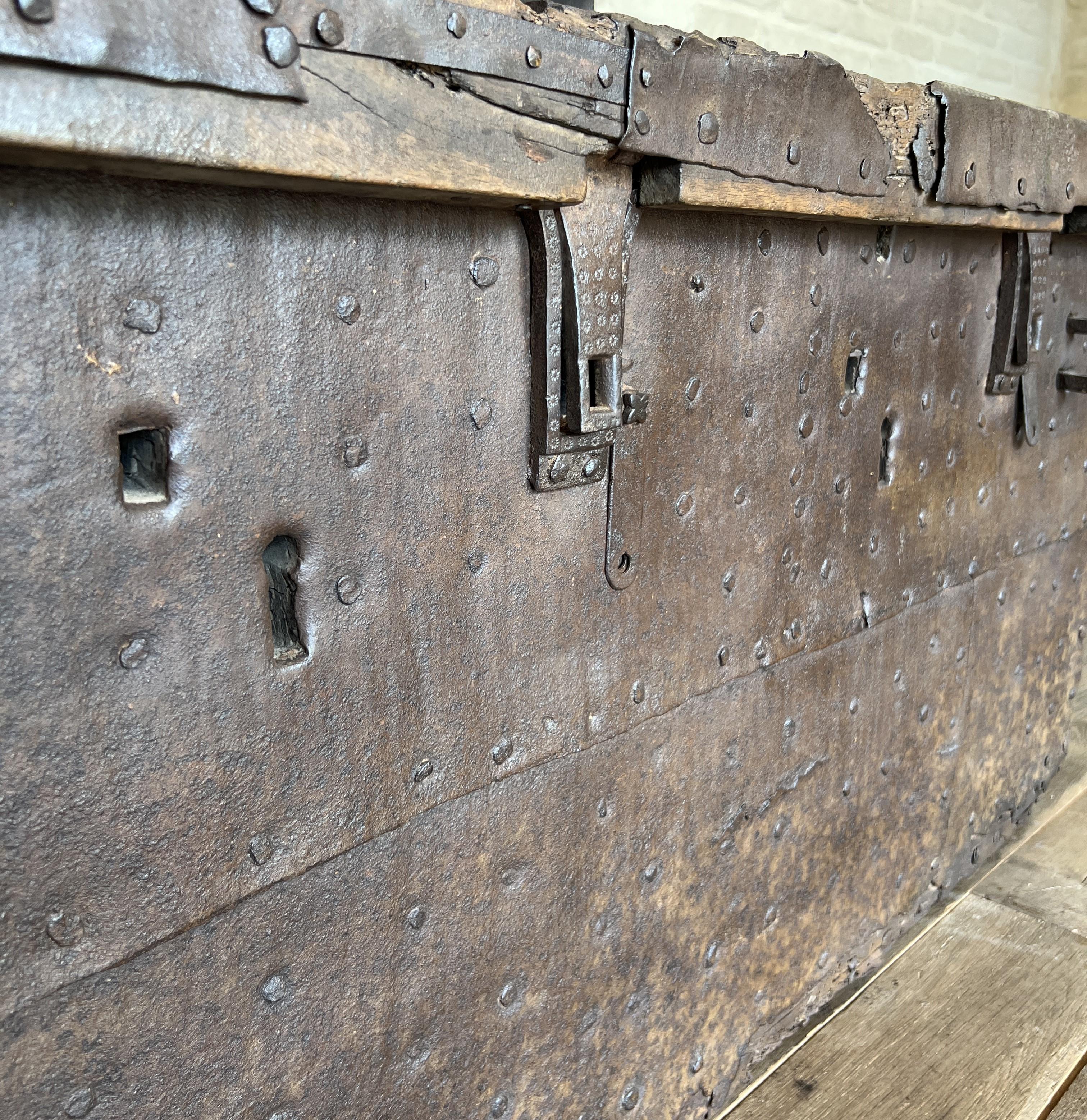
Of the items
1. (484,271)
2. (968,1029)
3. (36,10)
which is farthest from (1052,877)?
(36,10)

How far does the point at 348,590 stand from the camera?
2.66ft

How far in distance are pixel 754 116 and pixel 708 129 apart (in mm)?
74

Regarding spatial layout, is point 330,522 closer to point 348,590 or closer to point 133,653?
point 348,590

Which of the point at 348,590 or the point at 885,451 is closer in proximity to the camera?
the point at 348,590

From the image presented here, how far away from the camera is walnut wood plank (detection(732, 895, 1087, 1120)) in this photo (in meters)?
1.47

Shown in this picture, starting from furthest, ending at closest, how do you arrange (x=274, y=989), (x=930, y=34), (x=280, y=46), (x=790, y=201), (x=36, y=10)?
(x=930, y=34) → (x=790, y=201) → (x=274, y=989) → (x=280, y=46) → (x=36, y=10)

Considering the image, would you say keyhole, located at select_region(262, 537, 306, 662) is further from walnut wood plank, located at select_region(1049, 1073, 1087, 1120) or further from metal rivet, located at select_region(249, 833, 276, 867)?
walnut wood plank, located at select_region(1049, 1073, 1087, 1120)

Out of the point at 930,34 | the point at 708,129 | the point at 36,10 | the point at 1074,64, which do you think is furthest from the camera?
the point at 1074,64

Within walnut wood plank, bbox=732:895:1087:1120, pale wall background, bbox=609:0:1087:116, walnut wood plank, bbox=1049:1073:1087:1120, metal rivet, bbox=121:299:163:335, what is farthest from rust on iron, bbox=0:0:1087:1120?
pale wall background, bbox=609:0:1087:116

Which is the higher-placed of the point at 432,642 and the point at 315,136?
the point at 315,136

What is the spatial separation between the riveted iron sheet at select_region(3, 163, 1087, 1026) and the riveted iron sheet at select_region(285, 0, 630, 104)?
0.11m

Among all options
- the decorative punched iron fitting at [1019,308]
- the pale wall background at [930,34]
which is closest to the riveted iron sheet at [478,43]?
the decorative punched iron fitting at [1019,308]

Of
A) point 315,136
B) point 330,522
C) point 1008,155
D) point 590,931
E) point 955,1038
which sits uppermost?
point 1008,155

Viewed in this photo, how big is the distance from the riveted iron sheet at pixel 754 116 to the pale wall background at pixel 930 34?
941 mm
